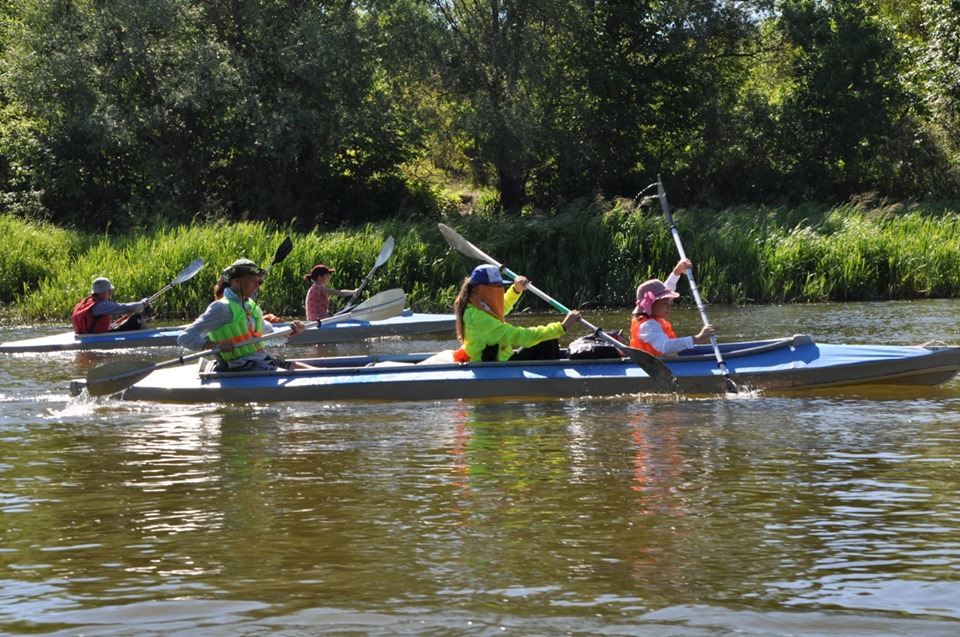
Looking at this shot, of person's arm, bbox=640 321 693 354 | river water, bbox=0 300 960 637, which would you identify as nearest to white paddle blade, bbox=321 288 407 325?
river water, bbox=0 300 960 637

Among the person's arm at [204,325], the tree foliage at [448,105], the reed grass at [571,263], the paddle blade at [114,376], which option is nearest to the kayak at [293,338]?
the reed grass at [571,263]

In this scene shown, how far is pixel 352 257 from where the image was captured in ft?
65.2

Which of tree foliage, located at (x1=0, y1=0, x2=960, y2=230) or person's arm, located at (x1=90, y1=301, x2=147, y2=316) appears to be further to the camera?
tree foliage, located at (x1=0, y1=0, x2=960, y2=230)

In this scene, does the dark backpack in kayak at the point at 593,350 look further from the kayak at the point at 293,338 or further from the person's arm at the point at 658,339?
the kayak at the point at 293,338

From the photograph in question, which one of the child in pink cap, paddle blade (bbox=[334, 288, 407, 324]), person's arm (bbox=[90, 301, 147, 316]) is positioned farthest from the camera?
the child in pink cap

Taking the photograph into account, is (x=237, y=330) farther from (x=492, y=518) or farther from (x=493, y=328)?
(x=492, y=518)

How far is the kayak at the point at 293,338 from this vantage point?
15.0 m

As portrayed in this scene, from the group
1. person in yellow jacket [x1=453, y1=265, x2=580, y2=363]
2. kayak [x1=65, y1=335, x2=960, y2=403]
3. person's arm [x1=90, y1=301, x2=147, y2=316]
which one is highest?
person's arm [x1=90, y1=301, x2=147, y2=316]

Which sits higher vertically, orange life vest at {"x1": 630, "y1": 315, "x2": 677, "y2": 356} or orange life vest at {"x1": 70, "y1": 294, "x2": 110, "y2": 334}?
orange life vest at {"x1": 70, "y1": 294, "x2": 110, "y2": 334}

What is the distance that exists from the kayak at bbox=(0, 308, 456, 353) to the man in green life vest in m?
3.33

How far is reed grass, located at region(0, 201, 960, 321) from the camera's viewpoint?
19500mm

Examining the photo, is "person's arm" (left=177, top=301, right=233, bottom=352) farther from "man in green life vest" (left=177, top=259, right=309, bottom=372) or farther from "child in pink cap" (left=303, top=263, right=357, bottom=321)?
"child in pink cap" (left=303, top=263, right=357, bottom=321)

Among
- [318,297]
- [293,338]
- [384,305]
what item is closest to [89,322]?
[293,338]

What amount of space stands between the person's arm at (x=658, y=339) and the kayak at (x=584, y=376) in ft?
0.35
